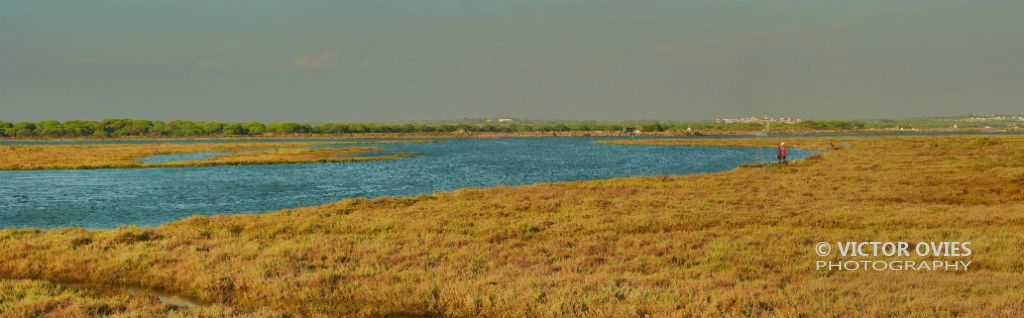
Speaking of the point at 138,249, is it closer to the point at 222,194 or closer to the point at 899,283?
the point at 899,283

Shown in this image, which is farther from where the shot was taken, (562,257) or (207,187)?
(207,187)

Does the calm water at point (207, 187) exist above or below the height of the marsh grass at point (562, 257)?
below

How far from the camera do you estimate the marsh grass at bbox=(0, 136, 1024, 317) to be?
49.1 ft

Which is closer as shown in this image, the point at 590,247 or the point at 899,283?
the point at 899,283

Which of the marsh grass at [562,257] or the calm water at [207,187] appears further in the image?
the calm water at [207,187]

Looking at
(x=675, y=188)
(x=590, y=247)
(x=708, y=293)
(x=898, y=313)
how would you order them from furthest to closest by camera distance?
(x=675, y=188) < (x=590, y=247) < (x=708, y=293) < (x=898, y=313)

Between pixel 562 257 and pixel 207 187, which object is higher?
pixel 562 257

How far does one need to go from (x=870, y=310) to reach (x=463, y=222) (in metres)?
16.5

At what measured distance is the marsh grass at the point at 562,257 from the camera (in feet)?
49.1

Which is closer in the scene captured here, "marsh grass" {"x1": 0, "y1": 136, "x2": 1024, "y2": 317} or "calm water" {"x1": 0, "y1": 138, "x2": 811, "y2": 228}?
"marsh grass" {"x1": 0, "y1": 136, "x2": 1024, "y2": 317}

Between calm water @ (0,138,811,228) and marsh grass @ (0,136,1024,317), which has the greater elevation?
marsh grass @ (0,136,1024,317)

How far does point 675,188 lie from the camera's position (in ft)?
138

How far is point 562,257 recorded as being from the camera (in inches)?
781

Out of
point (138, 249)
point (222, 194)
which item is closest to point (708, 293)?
point (138, 249)
